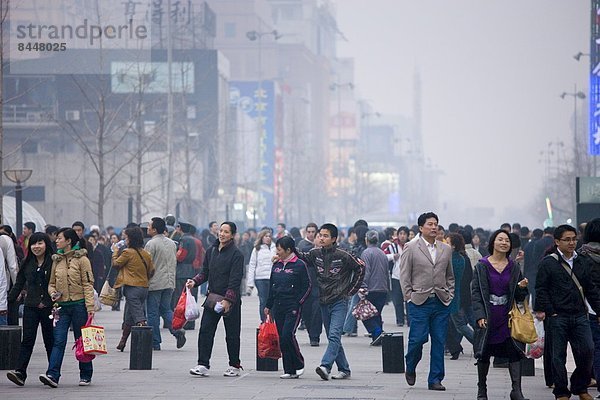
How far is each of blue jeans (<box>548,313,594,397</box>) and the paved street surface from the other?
1.04 metres

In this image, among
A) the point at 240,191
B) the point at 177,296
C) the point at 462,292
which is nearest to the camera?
the point at 462,292

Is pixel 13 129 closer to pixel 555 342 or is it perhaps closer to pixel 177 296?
pixel 177 296

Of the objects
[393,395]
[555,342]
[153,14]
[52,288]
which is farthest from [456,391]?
[153,14]

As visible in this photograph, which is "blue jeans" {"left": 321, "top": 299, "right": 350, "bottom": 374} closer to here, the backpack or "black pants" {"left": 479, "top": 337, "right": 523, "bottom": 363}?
"black pants" {"left": 479, "top": 337, "right": 523, "bottom": 363}

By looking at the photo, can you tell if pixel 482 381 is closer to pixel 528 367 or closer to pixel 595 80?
pixel 528 367

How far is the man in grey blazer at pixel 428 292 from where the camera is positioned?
1431 cm

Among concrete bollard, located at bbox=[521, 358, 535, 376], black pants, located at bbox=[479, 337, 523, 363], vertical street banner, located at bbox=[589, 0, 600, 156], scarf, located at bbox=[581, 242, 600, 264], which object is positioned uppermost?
vertical street banner, located at bbox=[589, 0, 600, 156]

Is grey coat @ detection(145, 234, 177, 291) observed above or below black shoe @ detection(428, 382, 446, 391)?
above

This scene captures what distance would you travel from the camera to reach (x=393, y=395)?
13.9 metres

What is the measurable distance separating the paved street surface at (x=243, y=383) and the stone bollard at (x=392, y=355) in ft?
0.70

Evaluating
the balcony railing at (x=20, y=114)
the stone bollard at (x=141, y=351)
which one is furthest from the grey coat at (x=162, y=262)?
the balcony railing at (x=20, y=114)

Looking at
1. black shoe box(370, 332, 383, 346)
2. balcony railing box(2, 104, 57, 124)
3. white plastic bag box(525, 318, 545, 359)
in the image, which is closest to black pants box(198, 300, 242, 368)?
white plastic bag box(525, 318, 545, 359)

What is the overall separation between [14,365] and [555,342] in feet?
22.1

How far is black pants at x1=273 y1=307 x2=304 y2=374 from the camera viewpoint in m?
15.5
